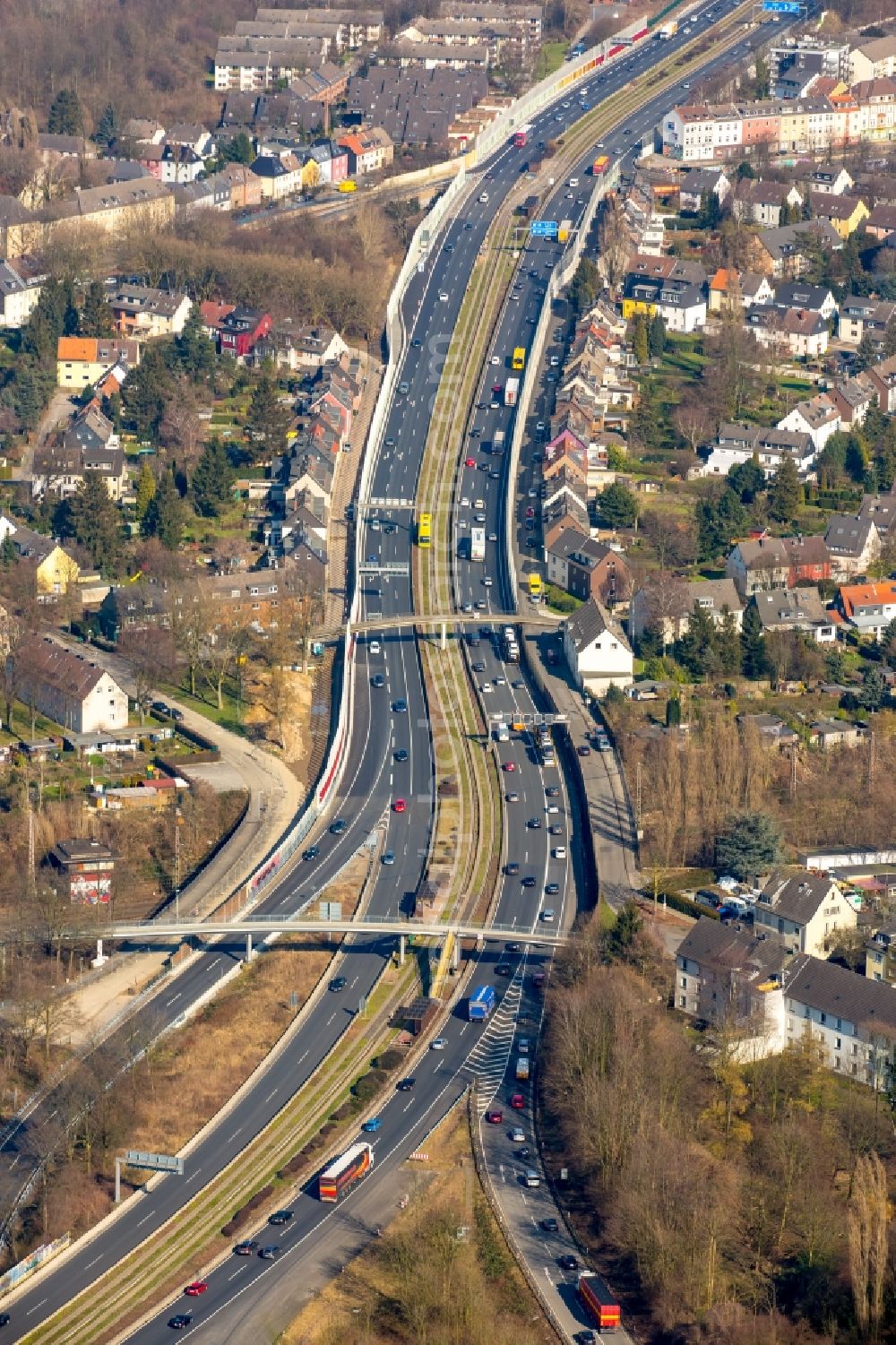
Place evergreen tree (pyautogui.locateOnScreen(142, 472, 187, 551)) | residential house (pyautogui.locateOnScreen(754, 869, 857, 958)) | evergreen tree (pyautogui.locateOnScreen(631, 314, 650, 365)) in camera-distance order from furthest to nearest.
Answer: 1. evergreen tree (pyautogui.locateOnScreen(631, 314, 650, 365))
2. evergreen tree (pyautogui.locateOnScreen(142, 472, 187, 551))
3. residential house (pyautogui.locateOnScreen(754, 869, 857, 958))

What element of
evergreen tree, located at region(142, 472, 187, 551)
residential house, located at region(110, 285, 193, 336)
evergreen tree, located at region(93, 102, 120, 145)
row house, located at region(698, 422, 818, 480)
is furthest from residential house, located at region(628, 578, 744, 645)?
evergreen tree, located at region(93, 102, 120, 145)

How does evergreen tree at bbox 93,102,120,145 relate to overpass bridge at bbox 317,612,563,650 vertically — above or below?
above

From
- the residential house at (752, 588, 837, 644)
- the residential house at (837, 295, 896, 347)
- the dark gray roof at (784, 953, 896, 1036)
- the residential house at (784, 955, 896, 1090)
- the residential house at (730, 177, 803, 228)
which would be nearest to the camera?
the residential house at (784, 955, 896, 1090)

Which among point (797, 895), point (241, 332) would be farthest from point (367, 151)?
point (797, 895)

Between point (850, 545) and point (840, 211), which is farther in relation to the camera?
point (840, 211)

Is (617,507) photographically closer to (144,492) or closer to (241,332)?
(144,492)

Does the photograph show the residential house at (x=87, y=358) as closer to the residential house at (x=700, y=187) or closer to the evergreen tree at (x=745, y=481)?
the evergreen tree at (x=745, y=481)

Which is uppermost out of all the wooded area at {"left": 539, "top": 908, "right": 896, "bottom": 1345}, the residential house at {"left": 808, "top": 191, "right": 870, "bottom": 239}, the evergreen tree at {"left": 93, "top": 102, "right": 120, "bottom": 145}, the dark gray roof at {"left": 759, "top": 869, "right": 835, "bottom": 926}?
the evergreen tree at {"left": 93, "top": 102, "right": 120, "bottom": 145}

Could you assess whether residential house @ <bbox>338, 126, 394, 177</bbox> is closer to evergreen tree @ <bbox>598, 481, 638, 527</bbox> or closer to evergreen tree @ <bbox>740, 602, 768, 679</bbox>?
evergreen tree @ <bbox>598, 481, 638, 527</bbox>
